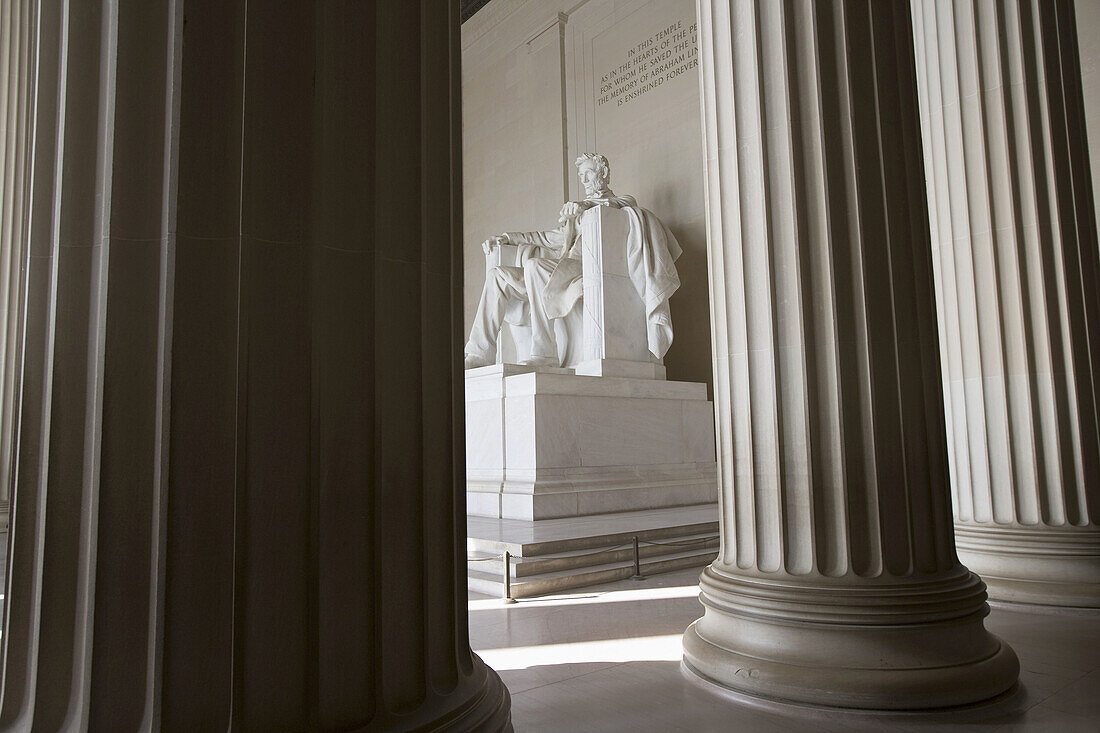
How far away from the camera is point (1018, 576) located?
460 centimetres

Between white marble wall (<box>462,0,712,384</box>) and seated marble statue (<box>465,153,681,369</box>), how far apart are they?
169 cm

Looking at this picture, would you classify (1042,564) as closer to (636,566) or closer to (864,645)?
(864,645)

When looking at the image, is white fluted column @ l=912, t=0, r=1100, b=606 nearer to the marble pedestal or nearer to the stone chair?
the marble pedestal

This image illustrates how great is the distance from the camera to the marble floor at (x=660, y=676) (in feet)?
9.19

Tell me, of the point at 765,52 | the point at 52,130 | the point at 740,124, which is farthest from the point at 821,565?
the point at 52,130

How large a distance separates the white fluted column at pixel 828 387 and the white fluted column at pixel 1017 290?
169 centimetres

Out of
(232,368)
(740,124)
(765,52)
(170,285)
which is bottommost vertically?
(232,368)

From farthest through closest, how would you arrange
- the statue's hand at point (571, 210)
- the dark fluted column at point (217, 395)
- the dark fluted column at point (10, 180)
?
the statue's hand at point (571, 210) → the dark fluted column at point (10, 180) → the dark fluted column at point (217, 395)

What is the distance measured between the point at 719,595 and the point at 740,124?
2.00 m

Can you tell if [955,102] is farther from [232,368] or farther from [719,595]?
[232,368]

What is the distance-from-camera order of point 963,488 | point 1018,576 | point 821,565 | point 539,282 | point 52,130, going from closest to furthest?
point 52,130, point 821,565, point 1018,576, point 963,488, point 539,282

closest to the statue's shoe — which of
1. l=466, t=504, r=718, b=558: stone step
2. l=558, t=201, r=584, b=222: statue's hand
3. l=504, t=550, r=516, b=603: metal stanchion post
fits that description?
l=558, t=201, r=584, b=222: statue's hand

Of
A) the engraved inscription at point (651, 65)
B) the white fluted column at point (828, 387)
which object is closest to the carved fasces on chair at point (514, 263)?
the engraved inscription at point (651, 65)

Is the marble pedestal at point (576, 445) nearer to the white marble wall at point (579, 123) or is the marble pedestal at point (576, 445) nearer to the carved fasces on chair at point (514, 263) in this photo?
the carved fasces on chair at point (514, 263)
